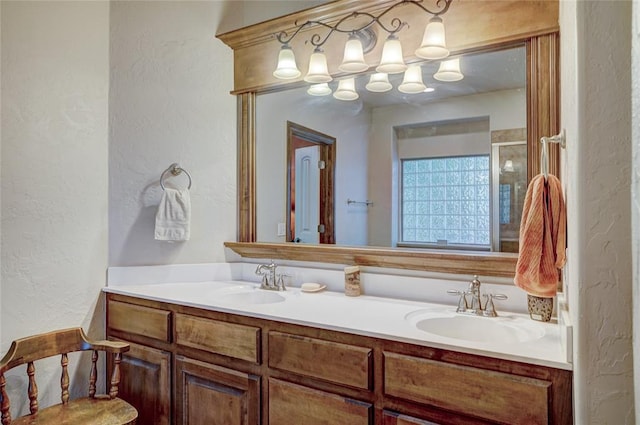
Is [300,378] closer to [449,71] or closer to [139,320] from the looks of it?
[139,320]

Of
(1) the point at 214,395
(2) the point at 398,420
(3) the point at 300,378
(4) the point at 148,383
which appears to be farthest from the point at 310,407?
(4) the point at 148,383

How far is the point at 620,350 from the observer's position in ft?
2.52

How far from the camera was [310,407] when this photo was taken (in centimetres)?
145

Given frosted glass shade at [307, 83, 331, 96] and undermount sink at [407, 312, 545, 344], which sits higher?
frosted glass shade at [307, 83, 331, 96]

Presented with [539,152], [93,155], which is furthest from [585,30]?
[93,155]

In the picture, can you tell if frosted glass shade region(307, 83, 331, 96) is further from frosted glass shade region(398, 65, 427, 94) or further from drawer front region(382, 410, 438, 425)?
drawer front region(382, 410, 438, 425)

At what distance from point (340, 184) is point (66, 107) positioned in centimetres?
140

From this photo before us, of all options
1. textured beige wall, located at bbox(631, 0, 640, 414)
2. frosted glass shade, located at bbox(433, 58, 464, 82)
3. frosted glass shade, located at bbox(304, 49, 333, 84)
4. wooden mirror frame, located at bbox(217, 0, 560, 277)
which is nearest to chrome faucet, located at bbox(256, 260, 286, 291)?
wooden mirror frame, located at bbox(217, 0, 560, 277)

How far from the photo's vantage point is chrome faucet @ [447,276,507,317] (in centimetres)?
156

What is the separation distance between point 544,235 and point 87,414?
70.6 inches

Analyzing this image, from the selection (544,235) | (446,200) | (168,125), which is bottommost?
(544,235)

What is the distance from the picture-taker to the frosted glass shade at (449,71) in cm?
180

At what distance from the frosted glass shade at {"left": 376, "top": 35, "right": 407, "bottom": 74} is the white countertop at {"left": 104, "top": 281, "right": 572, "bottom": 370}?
3.38ft

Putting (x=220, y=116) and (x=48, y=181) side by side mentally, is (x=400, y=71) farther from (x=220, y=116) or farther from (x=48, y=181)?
(x=48, y=181)
